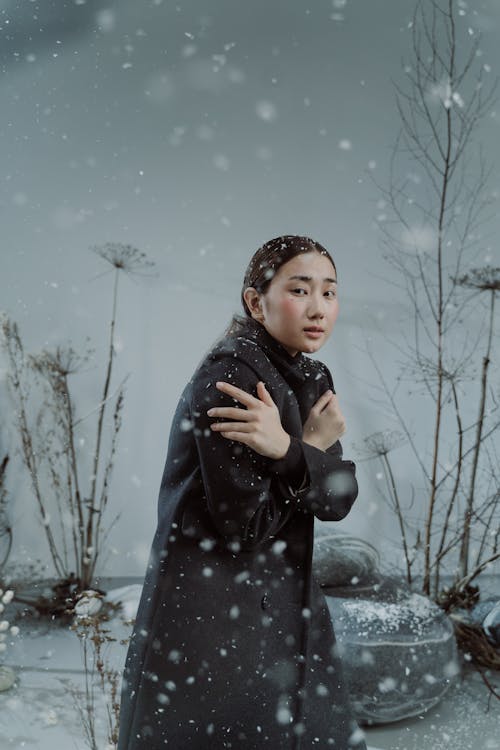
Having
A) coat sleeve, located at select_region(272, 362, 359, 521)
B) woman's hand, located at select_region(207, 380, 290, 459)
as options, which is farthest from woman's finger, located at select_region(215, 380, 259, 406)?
coat sleeve, located at select_region(272, 362, 359, 521)

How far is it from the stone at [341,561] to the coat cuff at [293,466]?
5.17ft

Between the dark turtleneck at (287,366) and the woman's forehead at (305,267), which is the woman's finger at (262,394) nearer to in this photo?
the dark turtleneck at (287,366)

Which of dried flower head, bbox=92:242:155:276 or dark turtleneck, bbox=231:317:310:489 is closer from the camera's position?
dark turtleneck, bbox=231:317:310:489

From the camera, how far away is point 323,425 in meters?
1.18

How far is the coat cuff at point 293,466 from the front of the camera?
1052mm

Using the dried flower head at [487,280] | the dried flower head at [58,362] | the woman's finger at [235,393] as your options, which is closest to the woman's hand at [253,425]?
the woman's finger at [235,393]

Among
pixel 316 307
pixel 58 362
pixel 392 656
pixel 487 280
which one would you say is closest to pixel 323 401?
pixel 316 307

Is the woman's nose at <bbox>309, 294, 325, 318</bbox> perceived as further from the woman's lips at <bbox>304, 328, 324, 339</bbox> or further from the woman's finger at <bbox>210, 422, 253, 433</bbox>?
the woman's finger at <bbox>210, 422, 253, 433</bbox>

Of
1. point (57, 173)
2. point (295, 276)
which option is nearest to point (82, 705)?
point (295, 276)

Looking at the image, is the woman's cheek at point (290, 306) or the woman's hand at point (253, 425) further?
the woman's cheek at point (290, 306)

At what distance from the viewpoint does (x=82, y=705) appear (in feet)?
8.06

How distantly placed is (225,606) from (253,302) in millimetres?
472

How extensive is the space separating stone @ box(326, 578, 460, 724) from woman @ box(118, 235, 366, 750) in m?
1.20

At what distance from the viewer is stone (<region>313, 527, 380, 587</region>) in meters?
2.59
